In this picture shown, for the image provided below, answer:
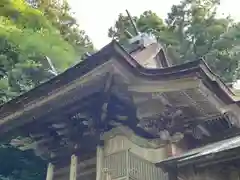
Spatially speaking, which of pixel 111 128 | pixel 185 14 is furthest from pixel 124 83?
pixel 185 14

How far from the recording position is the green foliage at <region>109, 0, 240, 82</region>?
12453 mm

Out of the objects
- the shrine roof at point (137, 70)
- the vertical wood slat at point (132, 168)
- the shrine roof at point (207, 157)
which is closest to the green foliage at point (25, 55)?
the vertical wood slat at point (132, 168)

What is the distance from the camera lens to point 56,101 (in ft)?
20.7

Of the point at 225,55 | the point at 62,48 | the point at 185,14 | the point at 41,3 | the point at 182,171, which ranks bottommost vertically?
the point at 182,171

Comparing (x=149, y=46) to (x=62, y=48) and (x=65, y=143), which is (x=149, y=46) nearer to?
(x=65, y=143)

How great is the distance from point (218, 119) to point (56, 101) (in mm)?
2202

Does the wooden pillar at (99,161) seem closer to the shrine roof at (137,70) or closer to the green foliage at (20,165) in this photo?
the shrine roof at (137,70)

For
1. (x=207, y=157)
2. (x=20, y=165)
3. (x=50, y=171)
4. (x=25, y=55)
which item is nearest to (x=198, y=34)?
(x=25, y=55)

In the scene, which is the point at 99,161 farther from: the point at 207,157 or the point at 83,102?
the point at 207,157

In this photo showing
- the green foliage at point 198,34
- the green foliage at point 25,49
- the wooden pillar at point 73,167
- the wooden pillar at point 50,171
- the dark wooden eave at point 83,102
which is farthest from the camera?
the green foliage at point 198,34

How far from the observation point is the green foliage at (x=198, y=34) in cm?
1245

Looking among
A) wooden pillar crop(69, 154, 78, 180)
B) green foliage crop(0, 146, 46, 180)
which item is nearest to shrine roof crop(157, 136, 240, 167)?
wooden pillar crop(69, 154, 78, 180)

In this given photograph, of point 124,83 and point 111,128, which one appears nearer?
point 124,83

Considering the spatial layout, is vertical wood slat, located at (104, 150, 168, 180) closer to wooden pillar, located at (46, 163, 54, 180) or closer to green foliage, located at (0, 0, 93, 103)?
wooden pillar, located at (46, 163, 54, 180)
